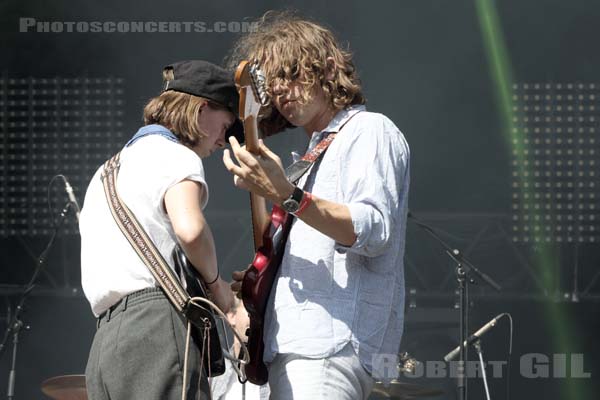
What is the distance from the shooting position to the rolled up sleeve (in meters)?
2.44

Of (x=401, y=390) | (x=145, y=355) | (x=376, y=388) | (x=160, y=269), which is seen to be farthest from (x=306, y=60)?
(x=401, y=390)

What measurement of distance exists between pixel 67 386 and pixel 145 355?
271cm

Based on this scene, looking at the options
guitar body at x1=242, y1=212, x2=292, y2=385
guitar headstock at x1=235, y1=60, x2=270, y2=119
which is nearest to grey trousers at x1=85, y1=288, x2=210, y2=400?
guitar body at x1=242, y1=212, x2=292, y2=385

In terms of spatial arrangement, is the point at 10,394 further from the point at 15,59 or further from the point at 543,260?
the point at 543,260

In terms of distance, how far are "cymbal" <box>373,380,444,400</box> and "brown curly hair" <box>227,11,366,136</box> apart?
11.3 feet

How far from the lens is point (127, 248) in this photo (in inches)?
104

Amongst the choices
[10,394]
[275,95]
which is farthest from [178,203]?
[10,394]

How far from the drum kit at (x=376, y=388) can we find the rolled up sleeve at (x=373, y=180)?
9.46 feet

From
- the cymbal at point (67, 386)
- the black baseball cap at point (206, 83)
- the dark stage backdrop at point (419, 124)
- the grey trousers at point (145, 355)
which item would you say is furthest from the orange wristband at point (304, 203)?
the dark stage backdrop at point (419, 124)

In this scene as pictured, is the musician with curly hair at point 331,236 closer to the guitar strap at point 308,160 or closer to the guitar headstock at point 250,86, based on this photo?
the guitar strap at point 308,160

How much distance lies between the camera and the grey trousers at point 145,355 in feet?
8.45

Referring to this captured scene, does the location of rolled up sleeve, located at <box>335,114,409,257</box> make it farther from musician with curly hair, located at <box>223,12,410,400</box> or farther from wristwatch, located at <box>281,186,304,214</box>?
wristwatch, located at <box>281,186,304,214</box>

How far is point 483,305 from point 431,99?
154 centimetres

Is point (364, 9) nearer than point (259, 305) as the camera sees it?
No
